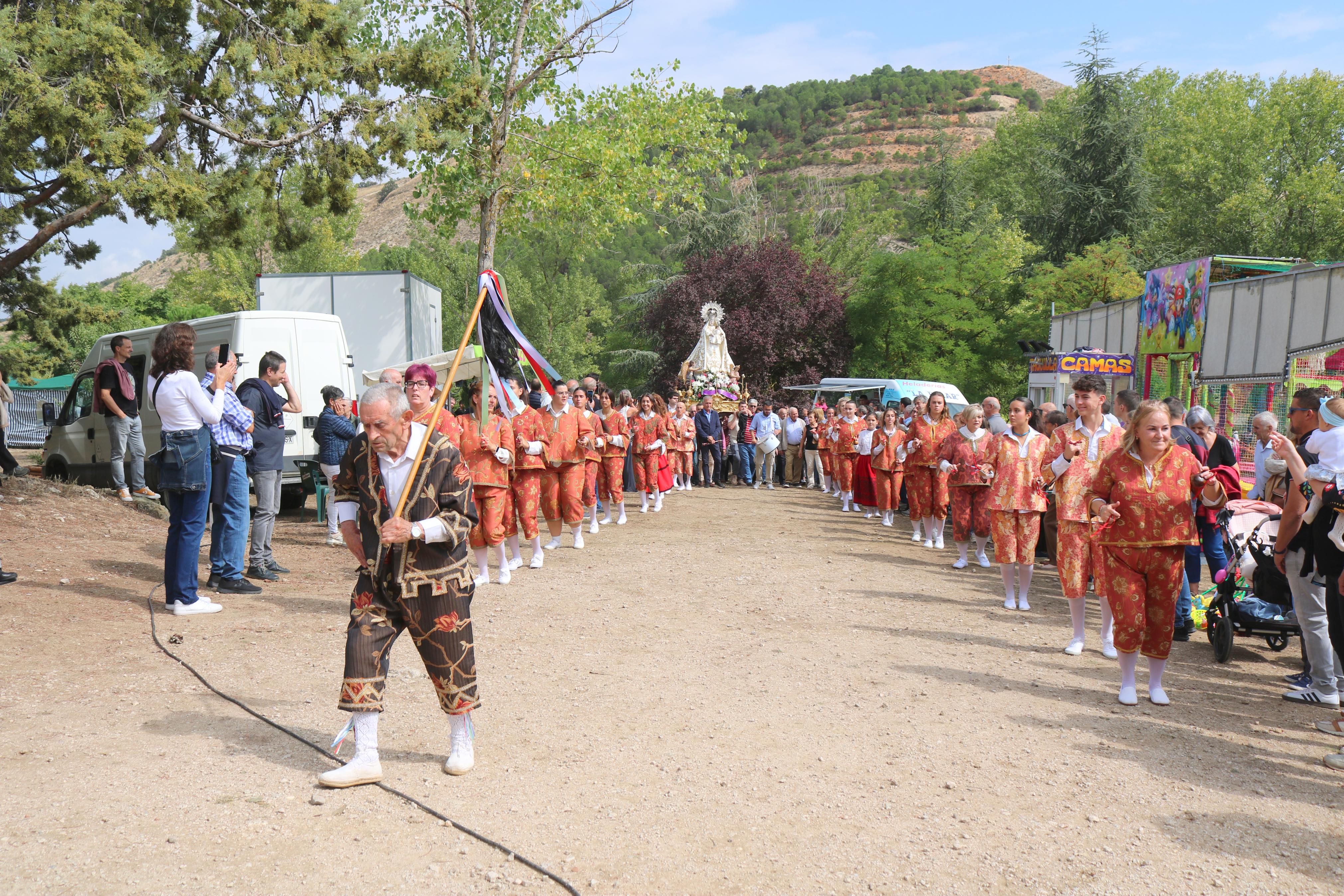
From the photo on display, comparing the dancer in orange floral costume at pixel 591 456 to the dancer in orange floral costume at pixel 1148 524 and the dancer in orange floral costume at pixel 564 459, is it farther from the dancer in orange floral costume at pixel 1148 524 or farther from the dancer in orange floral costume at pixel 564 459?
the dancer in orange floral costume at pixel 1148 524

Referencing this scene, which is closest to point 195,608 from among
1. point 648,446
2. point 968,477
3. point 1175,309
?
point 968,477

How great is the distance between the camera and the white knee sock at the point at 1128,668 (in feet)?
19.2

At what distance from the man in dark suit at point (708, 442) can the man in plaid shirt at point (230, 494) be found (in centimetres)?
1429

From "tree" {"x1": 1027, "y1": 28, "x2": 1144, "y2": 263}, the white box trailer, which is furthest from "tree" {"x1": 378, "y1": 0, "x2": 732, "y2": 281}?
"tree" {"x1": 1027, "y1": 28, "x2": 1144, "y2": 263}

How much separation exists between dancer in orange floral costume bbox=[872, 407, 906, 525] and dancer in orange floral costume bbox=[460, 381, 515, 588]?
655 centimetres

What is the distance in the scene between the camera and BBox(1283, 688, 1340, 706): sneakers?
235 inches

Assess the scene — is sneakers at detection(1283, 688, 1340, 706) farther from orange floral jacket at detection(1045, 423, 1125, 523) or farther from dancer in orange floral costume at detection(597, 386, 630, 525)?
dancer in orange floral costume at detection(597, 386, 630, 525)

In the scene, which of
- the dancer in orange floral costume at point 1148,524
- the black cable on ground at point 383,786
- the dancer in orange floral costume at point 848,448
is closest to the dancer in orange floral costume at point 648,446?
the dancer in orange floral costume at point 848,448

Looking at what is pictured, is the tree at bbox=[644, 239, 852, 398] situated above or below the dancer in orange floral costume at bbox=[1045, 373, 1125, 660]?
above

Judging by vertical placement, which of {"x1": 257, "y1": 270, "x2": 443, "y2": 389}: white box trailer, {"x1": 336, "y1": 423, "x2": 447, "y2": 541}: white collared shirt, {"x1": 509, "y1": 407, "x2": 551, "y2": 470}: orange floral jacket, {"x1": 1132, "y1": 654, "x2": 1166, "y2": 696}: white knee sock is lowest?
{"x1": 1132, "y1": 654, "x2": 1166, "y2": 696}: white knee sock

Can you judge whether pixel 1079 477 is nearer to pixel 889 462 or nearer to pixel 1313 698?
pixel 1313 698

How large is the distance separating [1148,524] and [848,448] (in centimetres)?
1209

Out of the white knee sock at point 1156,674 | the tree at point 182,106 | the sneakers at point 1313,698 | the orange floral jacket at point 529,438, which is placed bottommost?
the sneakers at point 1313,698

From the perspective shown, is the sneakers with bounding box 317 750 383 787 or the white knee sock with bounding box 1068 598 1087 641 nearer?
the sneakers with bounding box 317 750 383 787
